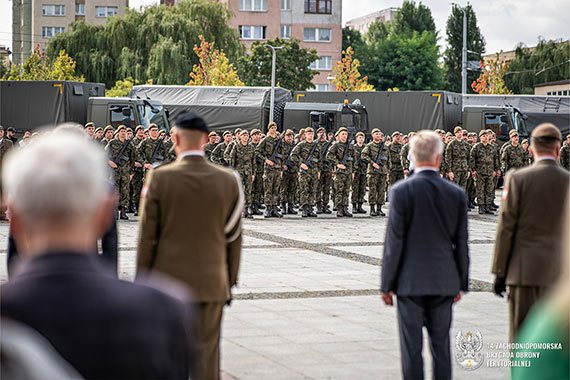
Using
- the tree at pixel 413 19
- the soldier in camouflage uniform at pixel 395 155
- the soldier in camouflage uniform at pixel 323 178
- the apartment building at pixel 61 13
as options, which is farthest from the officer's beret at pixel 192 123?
the tree at pixel 413 19

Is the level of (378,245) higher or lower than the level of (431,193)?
lower

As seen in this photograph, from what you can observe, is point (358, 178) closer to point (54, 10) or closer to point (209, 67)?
point (209, 67)

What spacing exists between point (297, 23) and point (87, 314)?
87.6 metres

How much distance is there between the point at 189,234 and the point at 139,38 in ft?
164

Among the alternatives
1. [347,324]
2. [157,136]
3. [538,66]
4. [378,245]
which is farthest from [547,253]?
[538,66]

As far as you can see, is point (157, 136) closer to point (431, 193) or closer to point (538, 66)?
point (431, 193)

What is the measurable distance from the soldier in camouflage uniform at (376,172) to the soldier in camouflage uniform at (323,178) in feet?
3.18

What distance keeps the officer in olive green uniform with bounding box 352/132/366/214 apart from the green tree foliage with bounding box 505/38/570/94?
48.4m

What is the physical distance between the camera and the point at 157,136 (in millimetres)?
21078

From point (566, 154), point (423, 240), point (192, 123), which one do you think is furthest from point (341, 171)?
point (192, 123)

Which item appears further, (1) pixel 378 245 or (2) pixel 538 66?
(2) pixel 538 66

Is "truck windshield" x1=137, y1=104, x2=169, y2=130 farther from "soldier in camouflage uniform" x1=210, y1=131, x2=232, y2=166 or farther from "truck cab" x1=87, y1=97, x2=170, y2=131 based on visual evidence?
"soldier in camouflage uniform" x1=210, y1=131, x2=232, y2=166

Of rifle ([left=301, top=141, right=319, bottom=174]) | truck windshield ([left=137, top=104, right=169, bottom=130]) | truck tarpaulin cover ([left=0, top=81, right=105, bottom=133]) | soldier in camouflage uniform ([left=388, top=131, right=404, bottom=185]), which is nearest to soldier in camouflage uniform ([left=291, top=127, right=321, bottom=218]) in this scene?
rifle ([left=301, top=141, right=319, bottom=174])

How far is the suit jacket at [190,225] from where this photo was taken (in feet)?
17.4
